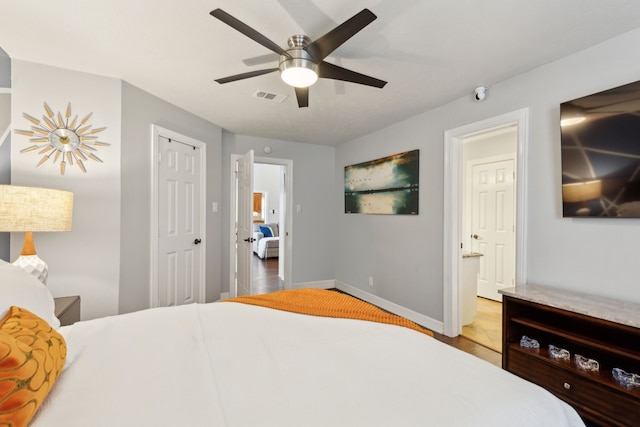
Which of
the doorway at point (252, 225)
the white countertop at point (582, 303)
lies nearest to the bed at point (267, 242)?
the doorway at point (252, 225)

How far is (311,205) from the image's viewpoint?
4.61m

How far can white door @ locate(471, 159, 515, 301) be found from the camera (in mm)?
3863

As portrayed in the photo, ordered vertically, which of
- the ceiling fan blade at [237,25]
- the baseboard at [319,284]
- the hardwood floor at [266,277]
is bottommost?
the hardwood floor at [266,277]

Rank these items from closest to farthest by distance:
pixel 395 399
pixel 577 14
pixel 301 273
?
pixel 395 399, pixel 577 14, pixel 301 273

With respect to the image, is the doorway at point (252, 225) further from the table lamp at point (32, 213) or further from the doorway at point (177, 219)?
the table lamp at point (32, 213)

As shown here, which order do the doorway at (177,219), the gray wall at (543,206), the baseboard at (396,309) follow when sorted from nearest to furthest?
the gray wall at (543,206) < the doorway at (177,219) < the baseboard at (396,309)

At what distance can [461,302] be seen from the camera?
305 centimetres

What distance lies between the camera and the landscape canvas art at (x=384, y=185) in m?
3.29

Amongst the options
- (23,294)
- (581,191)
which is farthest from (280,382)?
(581,191)

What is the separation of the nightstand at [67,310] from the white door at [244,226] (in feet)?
5.99

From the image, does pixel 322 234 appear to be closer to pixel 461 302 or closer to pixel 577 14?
pixel 461 302

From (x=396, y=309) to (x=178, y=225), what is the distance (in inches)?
108

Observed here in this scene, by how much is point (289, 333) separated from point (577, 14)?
90.8 inches

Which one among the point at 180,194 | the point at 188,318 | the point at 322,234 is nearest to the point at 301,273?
the point at 322,234
